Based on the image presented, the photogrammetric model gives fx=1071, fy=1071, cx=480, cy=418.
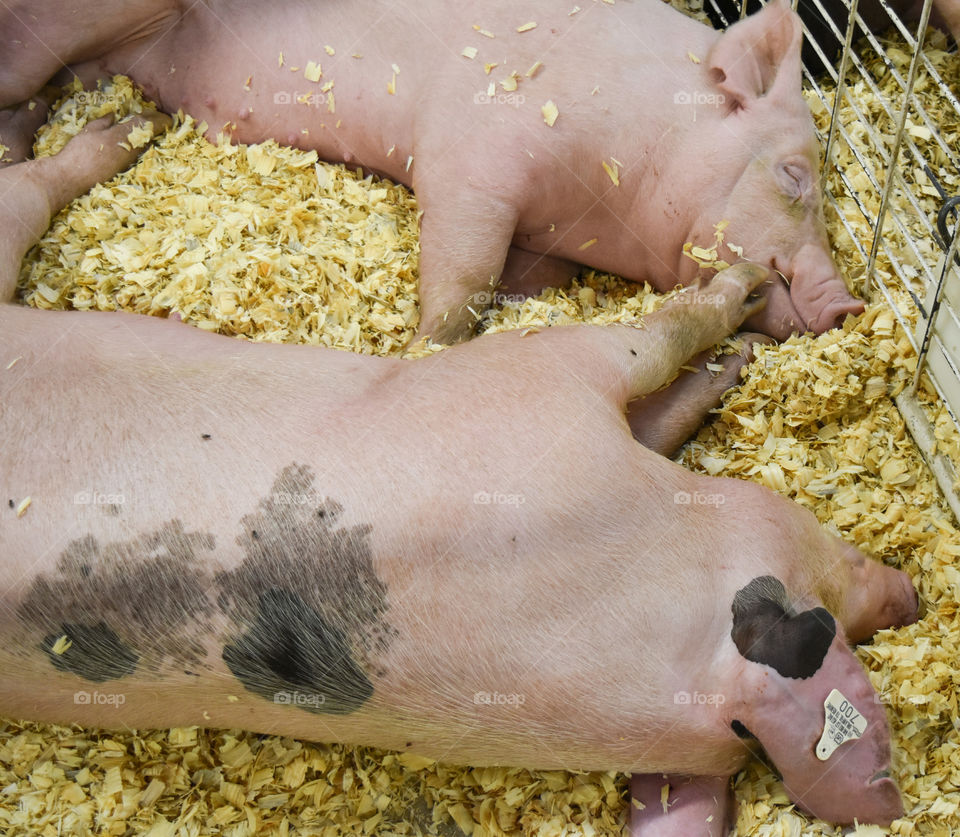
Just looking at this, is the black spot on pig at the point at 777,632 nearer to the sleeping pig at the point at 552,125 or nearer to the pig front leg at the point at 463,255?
the sleeping pig at the point at 552,125

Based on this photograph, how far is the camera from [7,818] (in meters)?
2.49

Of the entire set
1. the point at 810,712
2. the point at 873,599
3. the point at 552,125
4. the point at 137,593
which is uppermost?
the point at 552,125

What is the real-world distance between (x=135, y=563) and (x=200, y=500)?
0.58ft

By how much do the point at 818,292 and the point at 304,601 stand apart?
1.73 metres

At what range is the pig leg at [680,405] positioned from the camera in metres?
2.79

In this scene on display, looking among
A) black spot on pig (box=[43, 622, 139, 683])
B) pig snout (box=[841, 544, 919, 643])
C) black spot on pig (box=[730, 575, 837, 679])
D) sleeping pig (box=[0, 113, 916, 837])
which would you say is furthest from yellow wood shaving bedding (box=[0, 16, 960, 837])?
black spot on pig (box=[43, 622, 139, 683])

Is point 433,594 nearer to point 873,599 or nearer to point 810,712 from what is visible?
point 810,712

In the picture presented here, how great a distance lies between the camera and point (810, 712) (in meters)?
2.11

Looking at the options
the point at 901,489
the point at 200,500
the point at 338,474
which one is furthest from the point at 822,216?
the point at 200,500

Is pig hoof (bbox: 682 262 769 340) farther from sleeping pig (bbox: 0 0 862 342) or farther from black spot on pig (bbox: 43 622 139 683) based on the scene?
black spot on pig (bbox: 43 622 139 683)

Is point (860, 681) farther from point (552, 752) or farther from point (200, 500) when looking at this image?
point (200, 500)

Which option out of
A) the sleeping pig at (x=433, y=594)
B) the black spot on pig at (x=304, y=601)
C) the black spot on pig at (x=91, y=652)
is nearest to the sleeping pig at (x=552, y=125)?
the sleeping pig at (x=433, y=594)

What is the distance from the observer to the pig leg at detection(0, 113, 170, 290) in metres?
3.11

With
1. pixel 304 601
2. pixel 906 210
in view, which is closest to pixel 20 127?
pixel 304 601
